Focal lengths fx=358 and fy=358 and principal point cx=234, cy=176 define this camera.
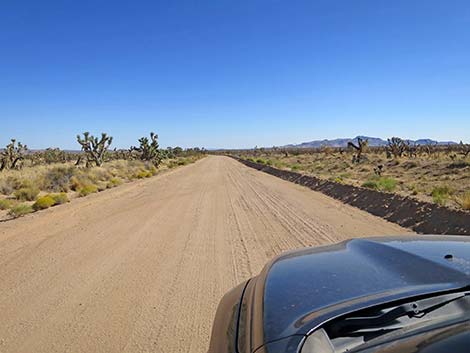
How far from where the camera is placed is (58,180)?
2384 cm

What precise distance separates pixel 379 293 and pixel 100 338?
3.37 metres

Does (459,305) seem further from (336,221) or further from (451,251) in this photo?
(336,221)

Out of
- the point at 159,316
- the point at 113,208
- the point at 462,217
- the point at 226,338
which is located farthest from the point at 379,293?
the point at 113,208

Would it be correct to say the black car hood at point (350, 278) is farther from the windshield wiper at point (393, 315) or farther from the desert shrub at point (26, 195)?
the desert shrub at point (26, 195)

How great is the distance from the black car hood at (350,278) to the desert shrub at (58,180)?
2210cm

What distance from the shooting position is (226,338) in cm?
204

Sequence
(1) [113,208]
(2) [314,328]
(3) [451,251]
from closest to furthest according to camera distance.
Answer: (2) [314,328] < (3) [451,251] < (1) [113,208]

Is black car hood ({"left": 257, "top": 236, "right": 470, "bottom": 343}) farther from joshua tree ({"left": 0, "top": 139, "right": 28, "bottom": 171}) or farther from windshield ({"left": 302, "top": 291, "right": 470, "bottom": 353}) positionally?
joshua tree ({"left": 0, "top": 139, "right": 28, "bottom": 171})

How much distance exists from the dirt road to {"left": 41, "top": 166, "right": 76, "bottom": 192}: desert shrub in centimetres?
988

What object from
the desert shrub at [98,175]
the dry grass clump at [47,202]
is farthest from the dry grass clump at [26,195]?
the desert shrub at [98,175]

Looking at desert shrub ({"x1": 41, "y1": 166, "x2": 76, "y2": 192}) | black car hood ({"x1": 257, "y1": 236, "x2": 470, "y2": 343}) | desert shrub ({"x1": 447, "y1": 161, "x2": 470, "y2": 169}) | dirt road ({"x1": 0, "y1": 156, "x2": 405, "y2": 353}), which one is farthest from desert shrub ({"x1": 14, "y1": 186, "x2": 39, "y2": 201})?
desert shrub ({"x1": 447, "y1": 161, "x2": 470, "y2": 169})

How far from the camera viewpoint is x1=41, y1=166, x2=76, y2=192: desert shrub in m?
22.2

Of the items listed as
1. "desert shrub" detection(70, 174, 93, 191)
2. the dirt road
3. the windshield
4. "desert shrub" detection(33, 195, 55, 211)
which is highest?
the windshield

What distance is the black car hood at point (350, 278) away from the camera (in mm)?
1826
